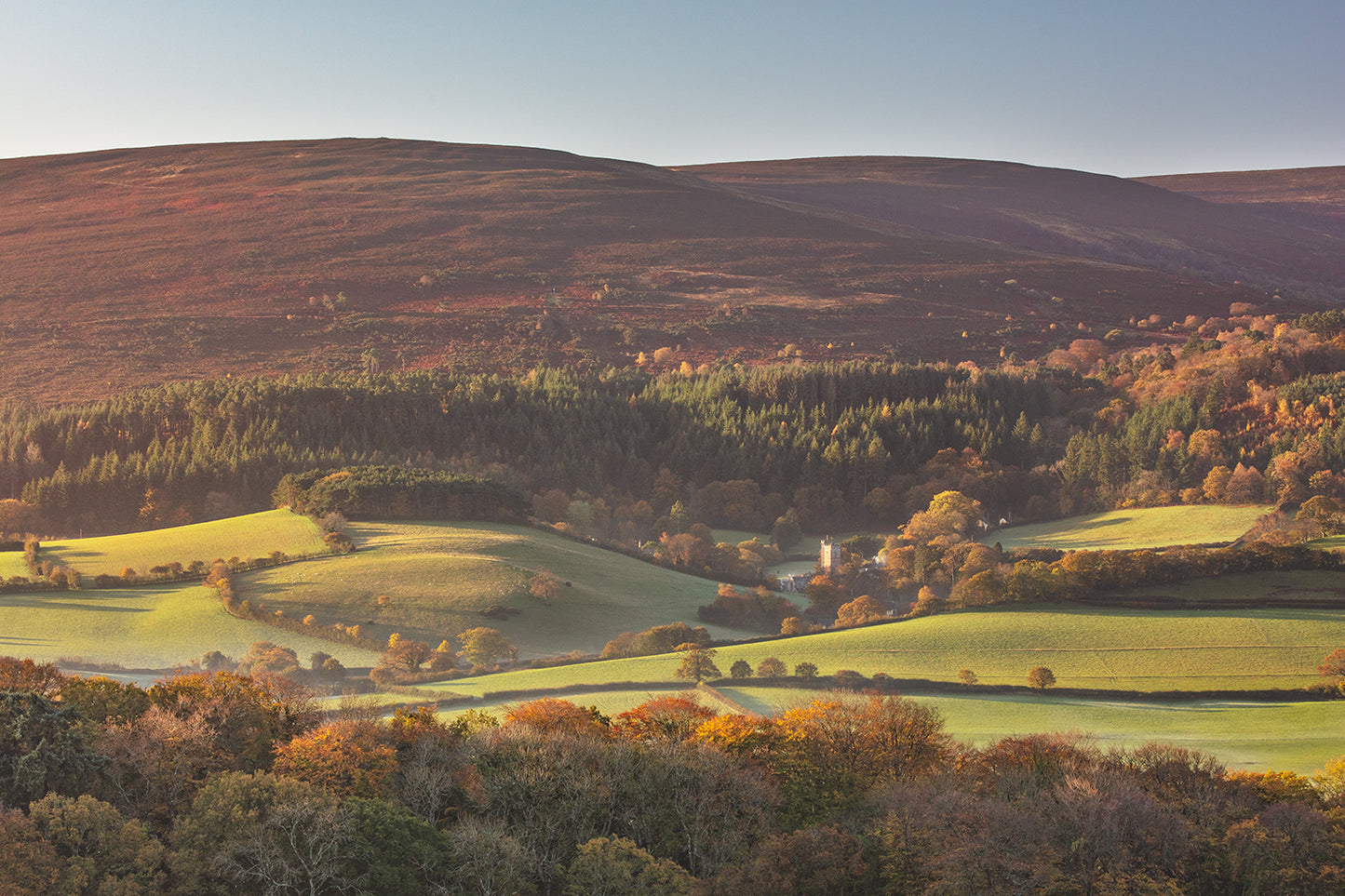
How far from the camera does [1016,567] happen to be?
2596 inches

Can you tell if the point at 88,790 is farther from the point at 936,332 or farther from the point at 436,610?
the point at 936,332

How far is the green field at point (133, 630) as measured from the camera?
195ft

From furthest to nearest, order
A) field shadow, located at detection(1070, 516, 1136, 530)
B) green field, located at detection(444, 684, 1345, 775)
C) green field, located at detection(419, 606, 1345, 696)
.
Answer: field shadow, located at detection(1070, 516, 1136, 530) < green field, located at detection(419, 606, 1345, 696) < green field, located at detection(444, 684, 1345, 775)

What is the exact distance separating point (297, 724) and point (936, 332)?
155m

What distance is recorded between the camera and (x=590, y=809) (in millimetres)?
32781

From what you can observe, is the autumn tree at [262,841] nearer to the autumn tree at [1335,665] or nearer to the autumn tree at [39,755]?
the autumn tree at [39,755]

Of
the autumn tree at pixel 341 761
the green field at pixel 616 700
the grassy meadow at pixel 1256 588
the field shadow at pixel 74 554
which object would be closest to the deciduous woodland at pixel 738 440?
the field shadow at pixel 74 554

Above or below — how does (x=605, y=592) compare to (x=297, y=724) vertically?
below

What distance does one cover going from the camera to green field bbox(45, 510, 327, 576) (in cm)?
7638

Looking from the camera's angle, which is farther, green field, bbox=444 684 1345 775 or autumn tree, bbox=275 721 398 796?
green field, bbox=444 684 1345 775

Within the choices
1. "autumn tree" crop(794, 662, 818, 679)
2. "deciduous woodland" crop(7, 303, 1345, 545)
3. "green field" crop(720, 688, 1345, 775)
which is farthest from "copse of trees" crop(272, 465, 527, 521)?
"green field" crop(720, 688, 1345, 775)

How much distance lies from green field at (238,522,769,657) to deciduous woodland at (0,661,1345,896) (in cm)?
2994

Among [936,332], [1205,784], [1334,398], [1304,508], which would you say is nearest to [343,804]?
[1205,784]

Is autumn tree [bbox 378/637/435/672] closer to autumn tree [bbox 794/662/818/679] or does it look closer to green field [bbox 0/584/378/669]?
green field [bbox 0/584/378/669]
